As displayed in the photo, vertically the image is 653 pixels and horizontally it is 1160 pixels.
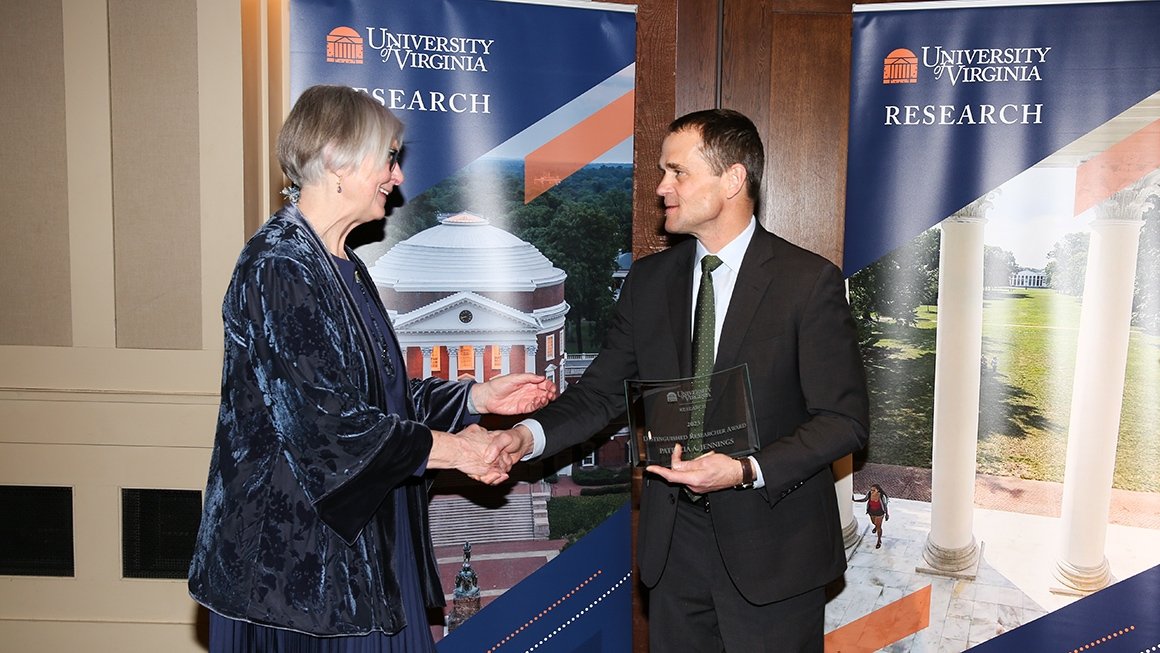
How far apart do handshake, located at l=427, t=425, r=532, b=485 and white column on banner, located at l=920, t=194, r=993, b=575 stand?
1744 mm

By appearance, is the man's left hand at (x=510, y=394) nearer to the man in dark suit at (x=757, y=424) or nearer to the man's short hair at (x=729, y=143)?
the man in dark suit at (x=757, y=424)

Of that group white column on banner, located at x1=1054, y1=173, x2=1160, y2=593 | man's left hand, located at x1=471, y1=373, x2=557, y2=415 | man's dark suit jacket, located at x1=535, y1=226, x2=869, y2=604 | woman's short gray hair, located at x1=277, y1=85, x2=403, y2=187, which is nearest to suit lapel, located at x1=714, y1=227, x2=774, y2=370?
man's dark suit jacket, located at x1=535, y1=226, x2=869, y2=604

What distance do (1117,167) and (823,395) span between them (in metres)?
1.71

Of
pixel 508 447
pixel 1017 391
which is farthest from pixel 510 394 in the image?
pixel 1017 391

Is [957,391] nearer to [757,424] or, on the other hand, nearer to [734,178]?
[757,424]

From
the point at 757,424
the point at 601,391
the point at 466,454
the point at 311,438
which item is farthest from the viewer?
the point at 601,391

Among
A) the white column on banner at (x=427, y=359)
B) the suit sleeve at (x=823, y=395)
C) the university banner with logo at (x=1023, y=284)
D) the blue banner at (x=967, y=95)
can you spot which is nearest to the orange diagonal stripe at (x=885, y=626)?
the university banner with logo at (x=1023, y=284)

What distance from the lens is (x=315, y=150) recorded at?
204 centimetres

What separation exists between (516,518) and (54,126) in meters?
2.24

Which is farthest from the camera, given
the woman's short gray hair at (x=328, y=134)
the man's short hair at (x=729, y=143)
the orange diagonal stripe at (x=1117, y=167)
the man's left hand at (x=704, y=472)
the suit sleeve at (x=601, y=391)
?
the orange diagonal stripe at (x=1117, y=167)

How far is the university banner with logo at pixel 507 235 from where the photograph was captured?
3.36 meters

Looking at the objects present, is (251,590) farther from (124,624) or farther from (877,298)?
(877,298)

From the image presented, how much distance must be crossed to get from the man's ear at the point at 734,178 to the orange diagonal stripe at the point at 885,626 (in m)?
1.88

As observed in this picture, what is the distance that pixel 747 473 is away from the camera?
90.0 inches
